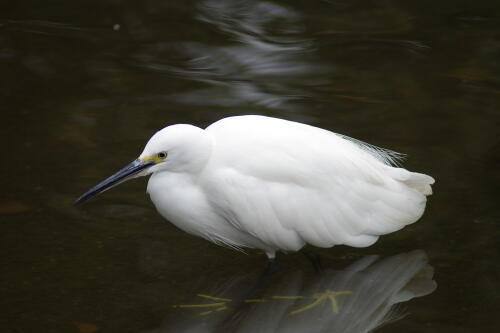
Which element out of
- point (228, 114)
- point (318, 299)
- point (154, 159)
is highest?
point (154, 159)

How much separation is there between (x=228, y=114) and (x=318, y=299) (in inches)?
79.3

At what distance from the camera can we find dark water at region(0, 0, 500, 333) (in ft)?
12.8

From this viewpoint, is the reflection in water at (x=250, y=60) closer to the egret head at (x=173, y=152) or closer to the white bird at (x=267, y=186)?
the white bird at (x=267, y=186)

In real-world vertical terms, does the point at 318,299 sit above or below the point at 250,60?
below

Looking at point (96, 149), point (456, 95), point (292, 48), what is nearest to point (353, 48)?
point (292, 48)

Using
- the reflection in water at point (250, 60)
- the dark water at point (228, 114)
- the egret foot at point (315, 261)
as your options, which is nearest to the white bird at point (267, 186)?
the egret foot at point (315, 261)

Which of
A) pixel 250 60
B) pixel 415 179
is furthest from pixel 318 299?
pixel 250 60

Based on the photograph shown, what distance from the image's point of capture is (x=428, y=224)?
176 inches

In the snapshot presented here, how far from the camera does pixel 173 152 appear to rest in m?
Answer: 3.77

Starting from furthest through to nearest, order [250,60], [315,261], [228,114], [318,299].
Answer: [250,60] < [228,114] < [315,261] < [318,299]

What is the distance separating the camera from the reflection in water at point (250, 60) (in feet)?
19.4

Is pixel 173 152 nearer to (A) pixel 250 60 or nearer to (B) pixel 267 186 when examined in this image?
(B) pixel 267 186

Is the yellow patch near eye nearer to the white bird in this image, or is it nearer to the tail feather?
the white bird

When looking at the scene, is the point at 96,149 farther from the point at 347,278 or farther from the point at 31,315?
the point at 347,278
